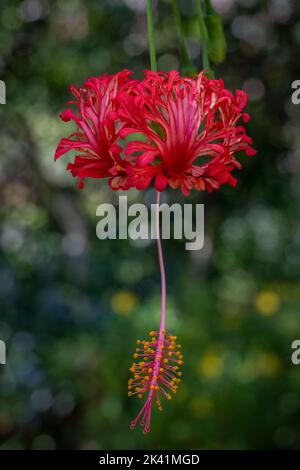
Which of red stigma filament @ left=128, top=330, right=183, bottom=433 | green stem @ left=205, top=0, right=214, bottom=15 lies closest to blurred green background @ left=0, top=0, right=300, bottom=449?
green stem @ left=205, top=0, right=214, bottom=15

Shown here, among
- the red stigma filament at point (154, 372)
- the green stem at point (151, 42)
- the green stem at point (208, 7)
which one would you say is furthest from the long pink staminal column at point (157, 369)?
the green stem at point (208, 7)

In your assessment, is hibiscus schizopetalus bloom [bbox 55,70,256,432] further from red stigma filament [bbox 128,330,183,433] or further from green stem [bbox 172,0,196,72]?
green stem [bbox 172,0,196,72]

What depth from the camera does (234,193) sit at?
3.10m

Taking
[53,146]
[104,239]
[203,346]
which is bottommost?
[203,346]

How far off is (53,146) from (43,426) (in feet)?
4.81

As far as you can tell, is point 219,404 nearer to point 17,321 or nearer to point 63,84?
point 17,321

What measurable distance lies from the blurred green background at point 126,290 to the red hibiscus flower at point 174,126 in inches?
57.8

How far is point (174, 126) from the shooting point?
0.85 m

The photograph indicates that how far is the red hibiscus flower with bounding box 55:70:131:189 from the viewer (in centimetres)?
88

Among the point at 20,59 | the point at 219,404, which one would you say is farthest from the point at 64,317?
the point at 20,59

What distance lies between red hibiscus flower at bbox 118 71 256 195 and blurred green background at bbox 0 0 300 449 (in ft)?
4.81

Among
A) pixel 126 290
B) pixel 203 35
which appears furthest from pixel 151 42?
pixel 126 290

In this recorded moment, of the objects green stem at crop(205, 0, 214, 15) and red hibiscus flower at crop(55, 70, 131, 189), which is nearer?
red hibiscus flower at crop(55, 70, 131, 189)

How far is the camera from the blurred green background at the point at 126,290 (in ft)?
7.59
